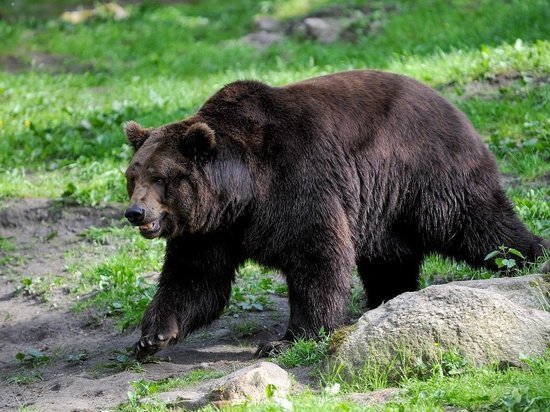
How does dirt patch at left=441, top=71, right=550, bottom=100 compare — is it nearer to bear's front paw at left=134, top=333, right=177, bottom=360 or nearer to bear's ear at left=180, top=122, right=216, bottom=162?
bear's ear at left=180, top=122, right=216, bottom=162

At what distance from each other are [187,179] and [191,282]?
0.85 meters

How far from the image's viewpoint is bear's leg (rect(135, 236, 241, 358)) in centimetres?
777

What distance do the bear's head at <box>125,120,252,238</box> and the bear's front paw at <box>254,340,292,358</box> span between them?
99 cm

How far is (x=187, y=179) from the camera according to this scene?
24.7 feet

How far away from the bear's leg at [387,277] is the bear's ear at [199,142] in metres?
1.76

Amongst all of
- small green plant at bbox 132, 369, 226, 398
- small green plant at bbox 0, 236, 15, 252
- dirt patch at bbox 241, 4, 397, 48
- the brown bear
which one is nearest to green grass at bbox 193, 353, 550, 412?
small green plant at bbox 132, 369, 226, 398

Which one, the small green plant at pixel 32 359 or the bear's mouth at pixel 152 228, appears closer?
the bear's mouth at pixel 152 228

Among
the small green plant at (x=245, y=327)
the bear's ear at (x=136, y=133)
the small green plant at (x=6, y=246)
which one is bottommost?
the small green plant at (x=245, y=327)

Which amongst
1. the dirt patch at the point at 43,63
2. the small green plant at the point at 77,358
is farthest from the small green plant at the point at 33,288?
the dirt patch at the point at 43,63

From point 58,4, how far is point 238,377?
52.4 ft

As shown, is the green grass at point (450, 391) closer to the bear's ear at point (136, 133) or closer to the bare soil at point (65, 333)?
the bare soil at point (65, 333)

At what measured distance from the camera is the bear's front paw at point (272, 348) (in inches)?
287

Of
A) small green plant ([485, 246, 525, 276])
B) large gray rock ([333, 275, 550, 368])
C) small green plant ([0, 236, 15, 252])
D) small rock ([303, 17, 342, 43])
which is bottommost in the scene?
small green plant ([0, 236, 15, 252])

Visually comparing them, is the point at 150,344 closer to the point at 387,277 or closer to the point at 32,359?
the point at 32,359
